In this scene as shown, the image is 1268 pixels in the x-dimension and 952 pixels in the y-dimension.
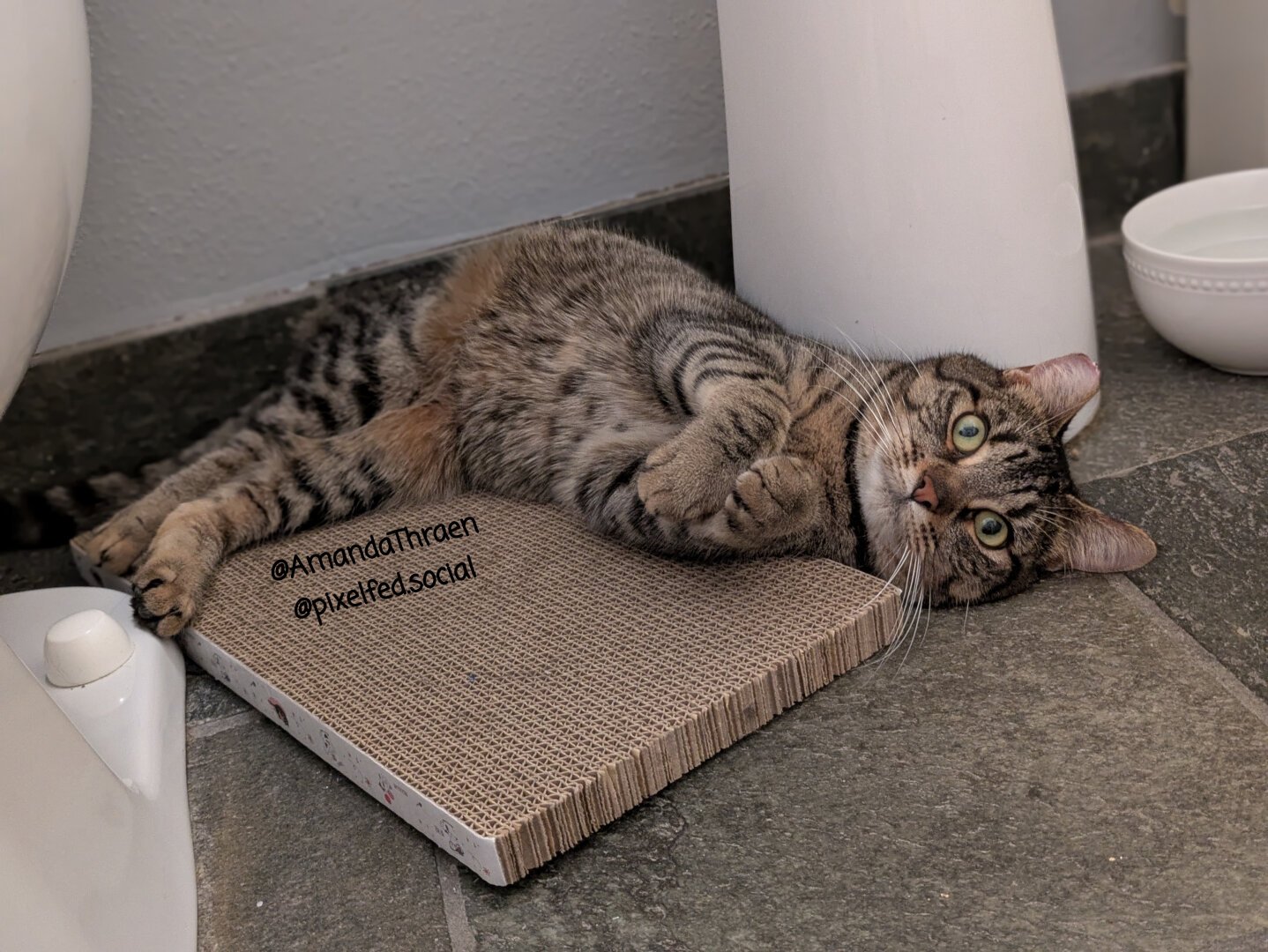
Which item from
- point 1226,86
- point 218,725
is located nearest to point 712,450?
point 218,725

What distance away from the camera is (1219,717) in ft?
4.30

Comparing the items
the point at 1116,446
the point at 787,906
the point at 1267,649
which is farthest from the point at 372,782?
the point at 1116,446

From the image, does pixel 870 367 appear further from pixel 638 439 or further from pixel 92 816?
pixel 92 816

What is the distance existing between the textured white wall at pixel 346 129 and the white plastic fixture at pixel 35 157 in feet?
2.86

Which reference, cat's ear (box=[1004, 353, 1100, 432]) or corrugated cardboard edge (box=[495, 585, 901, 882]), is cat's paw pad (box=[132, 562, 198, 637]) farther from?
cat's ear (box=[1004, 353, 1100, 432])

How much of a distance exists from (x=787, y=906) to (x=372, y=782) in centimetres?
47

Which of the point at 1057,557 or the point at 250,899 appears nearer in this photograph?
the point at 250,899

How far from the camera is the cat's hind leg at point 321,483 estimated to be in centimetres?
171

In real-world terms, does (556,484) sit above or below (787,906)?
above

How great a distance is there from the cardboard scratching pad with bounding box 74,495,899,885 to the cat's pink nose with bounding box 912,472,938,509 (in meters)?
0.12

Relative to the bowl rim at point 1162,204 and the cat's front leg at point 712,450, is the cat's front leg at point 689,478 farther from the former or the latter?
the bowl rim at point 1162,204

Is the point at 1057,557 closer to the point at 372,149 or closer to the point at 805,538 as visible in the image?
the point at 805,538

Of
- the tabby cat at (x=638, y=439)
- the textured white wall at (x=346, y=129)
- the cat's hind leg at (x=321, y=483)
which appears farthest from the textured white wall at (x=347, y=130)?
the cat's hind leg at (x=321, y=483)

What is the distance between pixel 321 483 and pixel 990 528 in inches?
38.3
